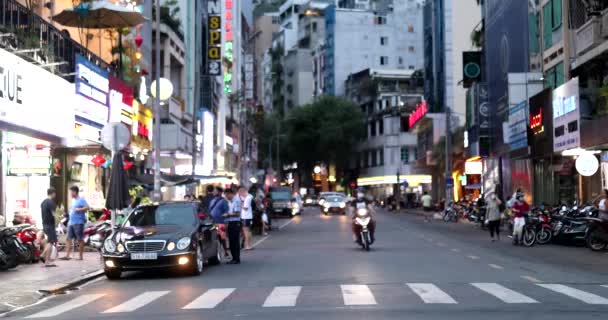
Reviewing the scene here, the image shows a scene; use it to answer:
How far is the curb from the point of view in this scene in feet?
54.7

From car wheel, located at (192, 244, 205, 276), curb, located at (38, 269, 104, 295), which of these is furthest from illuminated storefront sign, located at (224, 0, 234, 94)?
car wheel, located at (192, 244, 205, 276)

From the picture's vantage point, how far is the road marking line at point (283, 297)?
1365cm

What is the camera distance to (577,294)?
14.5 meters

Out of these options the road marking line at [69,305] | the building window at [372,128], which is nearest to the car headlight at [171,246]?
the road marking line at [69,305]

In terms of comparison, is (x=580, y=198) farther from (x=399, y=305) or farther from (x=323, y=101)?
(x=323, y=101)

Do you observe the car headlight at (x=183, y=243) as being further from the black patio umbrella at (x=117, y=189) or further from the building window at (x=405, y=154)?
the building window at (x=405, y=154)

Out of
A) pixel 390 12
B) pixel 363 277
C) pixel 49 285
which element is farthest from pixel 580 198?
pixel 390 12

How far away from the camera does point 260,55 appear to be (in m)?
164

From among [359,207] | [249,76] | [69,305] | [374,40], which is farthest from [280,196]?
[374,40]

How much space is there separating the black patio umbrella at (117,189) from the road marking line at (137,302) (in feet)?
24.9

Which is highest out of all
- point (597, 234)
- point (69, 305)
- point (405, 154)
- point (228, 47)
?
point (228, 47)

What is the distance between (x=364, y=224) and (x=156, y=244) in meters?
9.40

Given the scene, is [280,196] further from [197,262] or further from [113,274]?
[113,274]

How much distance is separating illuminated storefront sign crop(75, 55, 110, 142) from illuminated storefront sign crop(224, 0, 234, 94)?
186ft
